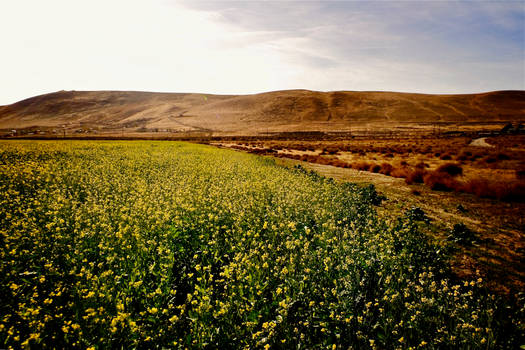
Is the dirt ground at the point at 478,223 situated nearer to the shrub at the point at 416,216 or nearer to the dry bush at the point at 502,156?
the shrub at the point at 416,216

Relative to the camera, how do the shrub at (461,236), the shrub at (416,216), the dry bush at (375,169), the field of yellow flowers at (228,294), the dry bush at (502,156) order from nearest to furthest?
the field of yellow flowers at (228,294), the shrub at (461,236), the shrub at (416,216), the dry bush at (375,169), the dry bush at (502,156)

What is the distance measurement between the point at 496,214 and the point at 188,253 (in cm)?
1343

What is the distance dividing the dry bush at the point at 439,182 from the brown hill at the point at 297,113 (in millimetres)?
110605

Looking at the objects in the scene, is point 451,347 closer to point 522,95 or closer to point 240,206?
point 240,206

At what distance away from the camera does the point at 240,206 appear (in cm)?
944

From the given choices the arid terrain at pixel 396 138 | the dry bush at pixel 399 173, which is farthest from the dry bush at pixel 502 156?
the dry bush at pixel 399 173

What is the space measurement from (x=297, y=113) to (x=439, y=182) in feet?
481

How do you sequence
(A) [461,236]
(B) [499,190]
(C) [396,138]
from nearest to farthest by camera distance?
(A) [461,236] < (B) [499,190] < (C) [396,138]

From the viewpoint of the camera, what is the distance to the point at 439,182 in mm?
16312

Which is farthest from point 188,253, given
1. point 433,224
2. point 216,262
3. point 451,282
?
point 433,224

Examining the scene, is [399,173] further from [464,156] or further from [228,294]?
[228,294]

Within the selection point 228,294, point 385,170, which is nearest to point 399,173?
point 385,170

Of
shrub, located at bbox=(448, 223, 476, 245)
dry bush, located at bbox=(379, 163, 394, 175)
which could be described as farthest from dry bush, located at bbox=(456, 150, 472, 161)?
shrub, located at bbox=(448, 223, 476, 245)

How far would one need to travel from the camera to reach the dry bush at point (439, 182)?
51.6ft
